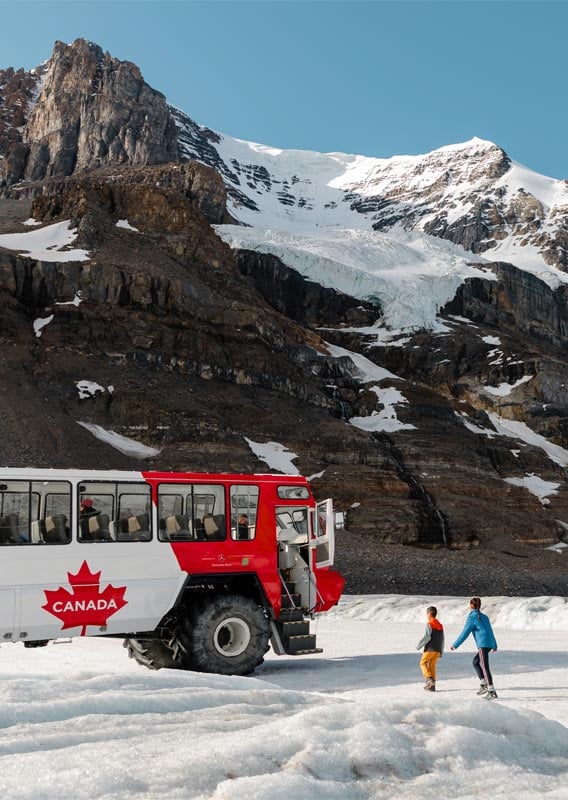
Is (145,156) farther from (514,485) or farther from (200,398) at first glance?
→ (514,485)

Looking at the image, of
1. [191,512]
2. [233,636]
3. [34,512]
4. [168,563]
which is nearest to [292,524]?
[191,512]

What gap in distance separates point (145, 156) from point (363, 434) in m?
95.1

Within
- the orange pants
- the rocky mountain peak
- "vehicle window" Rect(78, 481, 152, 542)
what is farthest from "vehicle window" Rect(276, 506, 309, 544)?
the rocky mountain peak

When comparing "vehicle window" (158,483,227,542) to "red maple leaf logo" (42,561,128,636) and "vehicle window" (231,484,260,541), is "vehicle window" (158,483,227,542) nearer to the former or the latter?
"vehicle window" (231,484,260,541)

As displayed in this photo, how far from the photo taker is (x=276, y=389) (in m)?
70.9

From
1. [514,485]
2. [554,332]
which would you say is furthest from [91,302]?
[554,332]

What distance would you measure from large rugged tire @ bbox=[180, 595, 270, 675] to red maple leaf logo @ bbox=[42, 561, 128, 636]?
1437 mm

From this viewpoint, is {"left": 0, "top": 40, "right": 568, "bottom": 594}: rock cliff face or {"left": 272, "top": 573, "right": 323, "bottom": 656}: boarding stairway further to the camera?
{"left": 0, "top": 40, "right": 568, "bottom": 594}: rock cliff face

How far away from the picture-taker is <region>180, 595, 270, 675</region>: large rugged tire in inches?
506

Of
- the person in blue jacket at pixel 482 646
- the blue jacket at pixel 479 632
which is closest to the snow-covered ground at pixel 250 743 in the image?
the person in blue jacket at pixel 482 646

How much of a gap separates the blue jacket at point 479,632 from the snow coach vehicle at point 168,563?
11.1ft

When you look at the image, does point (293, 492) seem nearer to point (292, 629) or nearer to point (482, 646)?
point (292, 629)

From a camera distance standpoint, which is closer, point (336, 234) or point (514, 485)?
point (514, 485)

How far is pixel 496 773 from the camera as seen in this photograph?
612 cm
